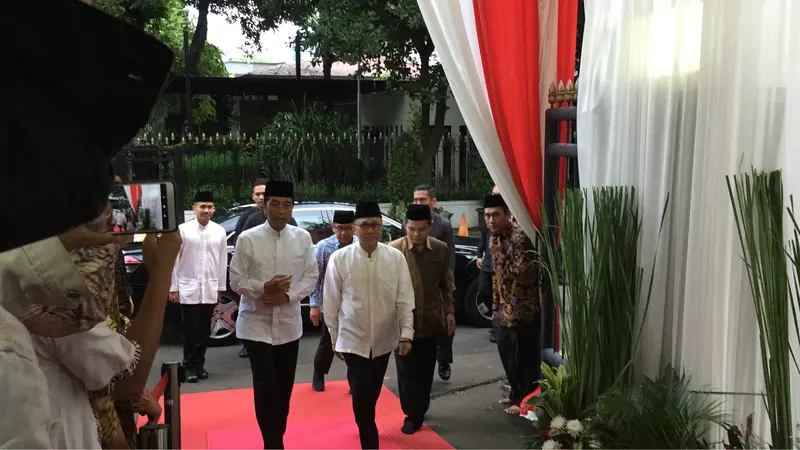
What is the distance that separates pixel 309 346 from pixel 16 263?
4.55m

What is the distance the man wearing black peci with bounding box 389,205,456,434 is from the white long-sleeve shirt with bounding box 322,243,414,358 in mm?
274

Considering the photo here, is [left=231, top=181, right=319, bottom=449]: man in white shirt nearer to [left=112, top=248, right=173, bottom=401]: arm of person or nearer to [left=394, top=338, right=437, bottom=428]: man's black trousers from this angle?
[left=394, top=338, right=437, bottom=428]: man's black trousers

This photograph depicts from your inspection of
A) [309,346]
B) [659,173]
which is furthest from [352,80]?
[659,173]

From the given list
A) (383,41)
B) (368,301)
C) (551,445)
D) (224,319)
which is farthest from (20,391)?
(383,41)

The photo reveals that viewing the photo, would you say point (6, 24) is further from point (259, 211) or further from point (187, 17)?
point (187, 17)

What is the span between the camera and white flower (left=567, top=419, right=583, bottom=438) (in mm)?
1933

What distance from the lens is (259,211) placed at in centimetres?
485

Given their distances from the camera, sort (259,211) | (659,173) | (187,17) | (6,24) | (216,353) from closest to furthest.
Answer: (6,24), (659,173), (259,211), (216,353), (187,17)

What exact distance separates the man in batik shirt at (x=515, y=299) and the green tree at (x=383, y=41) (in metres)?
4.87

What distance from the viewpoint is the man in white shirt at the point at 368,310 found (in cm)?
335

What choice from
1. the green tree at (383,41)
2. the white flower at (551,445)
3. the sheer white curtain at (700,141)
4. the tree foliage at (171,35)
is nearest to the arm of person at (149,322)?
the white flower at (551,445)

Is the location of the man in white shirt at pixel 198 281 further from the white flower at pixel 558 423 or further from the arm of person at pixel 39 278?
the arm of person at pixel 39 278

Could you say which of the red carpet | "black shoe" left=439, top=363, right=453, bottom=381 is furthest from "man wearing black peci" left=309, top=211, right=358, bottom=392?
"black shoe" left=439, top=363, right=453, bottom=381

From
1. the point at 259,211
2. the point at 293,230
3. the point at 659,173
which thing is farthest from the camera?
the point at 259,211
